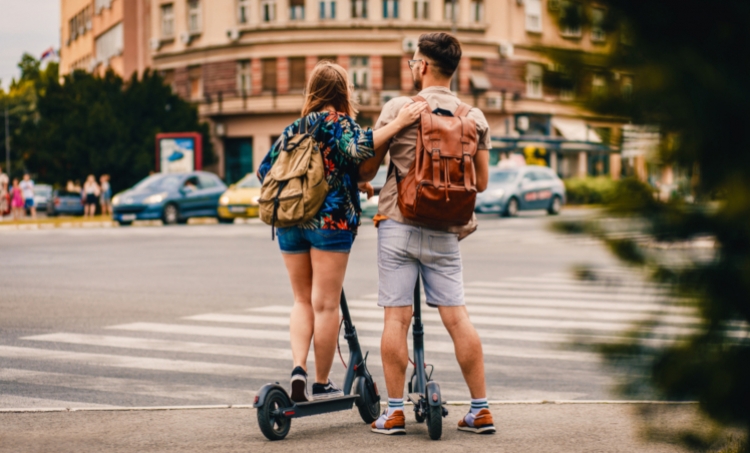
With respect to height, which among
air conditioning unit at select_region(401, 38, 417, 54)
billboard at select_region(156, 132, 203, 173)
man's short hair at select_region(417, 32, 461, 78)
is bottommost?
man's short hair at select_region(417, 32, 461, 78)

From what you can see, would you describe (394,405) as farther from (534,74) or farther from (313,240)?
(534,74)

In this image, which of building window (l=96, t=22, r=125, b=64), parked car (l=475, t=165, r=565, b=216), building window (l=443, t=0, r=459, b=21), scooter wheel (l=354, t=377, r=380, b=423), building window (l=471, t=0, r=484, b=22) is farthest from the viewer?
building window (l=96, t=22, r=125, b=64)

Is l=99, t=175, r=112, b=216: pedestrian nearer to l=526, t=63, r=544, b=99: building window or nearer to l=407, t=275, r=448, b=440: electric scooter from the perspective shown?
l=407, t=275, r=448, b=440: electric scooter

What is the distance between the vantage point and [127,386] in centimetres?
683

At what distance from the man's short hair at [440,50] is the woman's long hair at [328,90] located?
18.5 inches

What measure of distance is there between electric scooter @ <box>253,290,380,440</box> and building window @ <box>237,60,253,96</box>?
151 ft

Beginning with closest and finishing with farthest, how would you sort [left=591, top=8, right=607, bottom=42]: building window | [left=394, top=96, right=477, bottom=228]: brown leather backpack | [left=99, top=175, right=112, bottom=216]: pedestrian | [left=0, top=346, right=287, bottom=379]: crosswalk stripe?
1. [left=591, top=8, right=607, bottom=42]: building window
2. [left=394, top=96, right=477, bottom=228]: brown leather backpack
3. [left=0, top=346, right=287, bottom=379]: crosswalk stripe
4. [left=99, top=175, right=112, bottom=216]: pedestrian

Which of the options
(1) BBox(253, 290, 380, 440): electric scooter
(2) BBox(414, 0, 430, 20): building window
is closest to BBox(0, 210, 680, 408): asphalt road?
(1) BBox(253, 290, 380, 440): electric scooter

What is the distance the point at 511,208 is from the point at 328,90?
30.6 metres

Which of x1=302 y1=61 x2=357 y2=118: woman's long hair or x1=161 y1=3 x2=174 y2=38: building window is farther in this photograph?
x1=161 y1=3 x2=174 y2=38: building window

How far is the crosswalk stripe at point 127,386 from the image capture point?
21.3 ft

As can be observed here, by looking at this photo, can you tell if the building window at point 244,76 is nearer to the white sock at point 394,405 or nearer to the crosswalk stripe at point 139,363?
the crosswalk stripe at point 139,363

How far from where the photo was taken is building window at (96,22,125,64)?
198ft

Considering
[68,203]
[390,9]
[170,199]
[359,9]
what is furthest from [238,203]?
[390,9]
